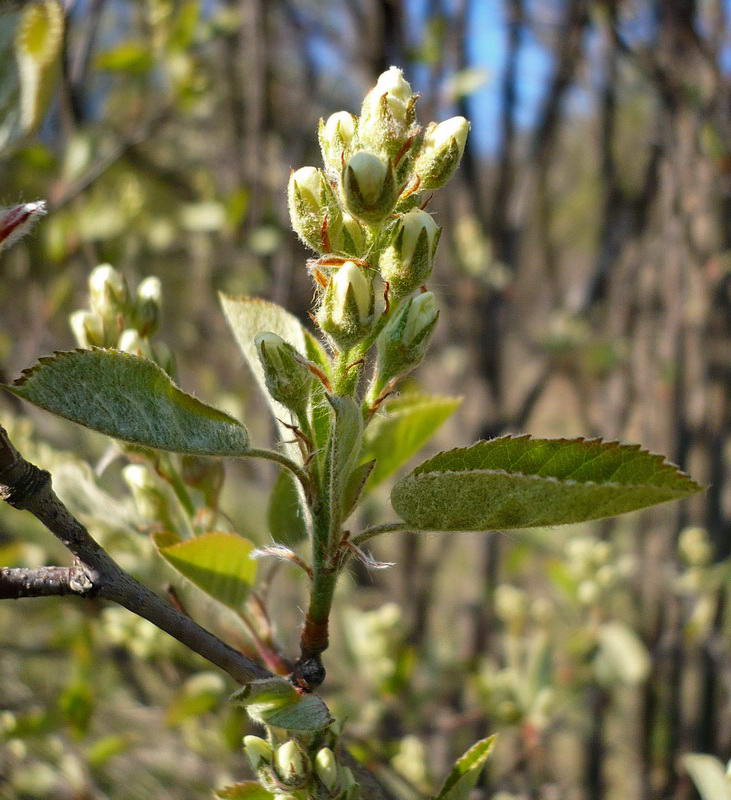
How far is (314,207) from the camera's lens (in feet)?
2.19

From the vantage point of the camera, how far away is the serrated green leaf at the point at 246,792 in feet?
2.32

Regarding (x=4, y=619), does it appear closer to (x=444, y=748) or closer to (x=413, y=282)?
(x=444, y=748)

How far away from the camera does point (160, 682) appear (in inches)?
92.0

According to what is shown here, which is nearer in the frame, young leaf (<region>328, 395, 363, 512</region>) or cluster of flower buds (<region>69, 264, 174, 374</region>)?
young leaf (<region>328, 395, 363, 512</region>)

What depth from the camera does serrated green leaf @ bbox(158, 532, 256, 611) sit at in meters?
0.73

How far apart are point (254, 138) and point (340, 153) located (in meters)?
1.91

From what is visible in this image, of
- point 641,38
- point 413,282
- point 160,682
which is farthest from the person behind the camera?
point 641,38

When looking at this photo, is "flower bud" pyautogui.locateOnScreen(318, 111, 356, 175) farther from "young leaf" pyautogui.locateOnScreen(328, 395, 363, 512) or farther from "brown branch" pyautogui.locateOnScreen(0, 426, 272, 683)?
"brown branch" pyautogui.locateOnScreen(0, 426, 272, 683)

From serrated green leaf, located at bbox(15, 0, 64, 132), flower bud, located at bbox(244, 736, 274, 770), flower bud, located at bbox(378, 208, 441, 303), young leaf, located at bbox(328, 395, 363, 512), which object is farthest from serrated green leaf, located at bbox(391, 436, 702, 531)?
serrated green leaf, located at bbox(15, 0, 64, 132)

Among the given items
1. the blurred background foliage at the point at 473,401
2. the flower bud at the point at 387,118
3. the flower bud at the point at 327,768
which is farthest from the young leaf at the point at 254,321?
the blurred background foliage at the point at 473,401

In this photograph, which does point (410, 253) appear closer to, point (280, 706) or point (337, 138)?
point (337, 138)

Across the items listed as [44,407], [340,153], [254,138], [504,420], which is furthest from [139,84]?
[44,407]

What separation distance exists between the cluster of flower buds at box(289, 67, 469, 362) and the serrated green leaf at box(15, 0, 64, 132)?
Answer: 612 millimetres

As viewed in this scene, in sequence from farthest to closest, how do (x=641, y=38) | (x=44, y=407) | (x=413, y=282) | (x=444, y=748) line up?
(x=641, y=38) < (x=444, y=748) < (x=413, y=282) < (x=44, y=407)
